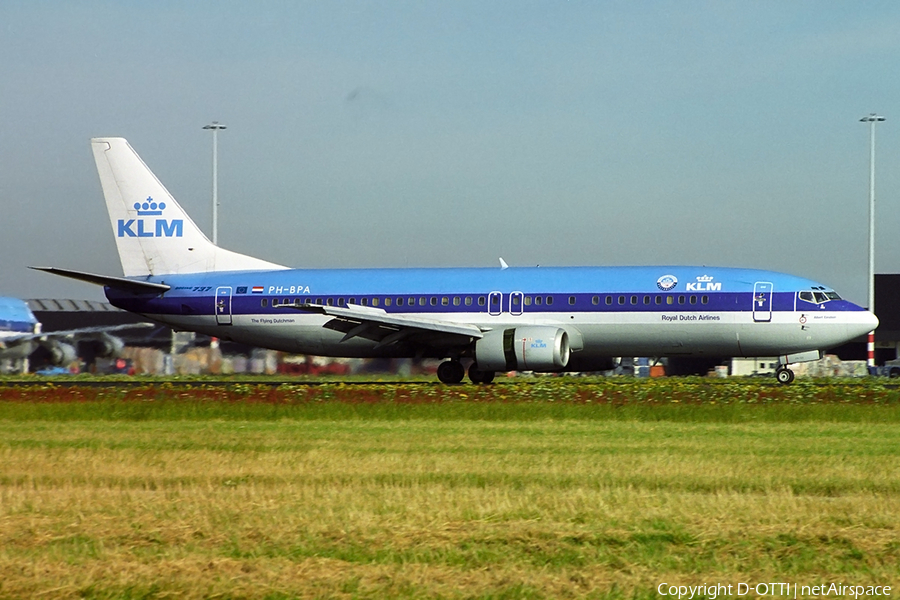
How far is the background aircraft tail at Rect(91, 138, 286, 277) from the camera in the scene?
38875 millimetres

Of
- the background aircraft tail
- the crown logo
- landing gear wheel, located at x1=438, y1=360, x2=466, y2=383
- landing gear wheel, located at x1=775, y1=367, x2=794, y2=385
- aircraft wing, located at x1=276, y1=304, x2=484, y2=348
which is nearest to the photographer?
aircraft wing, located at x1=276, y1=304, x2=484, y2=348

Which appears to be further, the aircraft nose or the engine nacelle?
the aircraft nose

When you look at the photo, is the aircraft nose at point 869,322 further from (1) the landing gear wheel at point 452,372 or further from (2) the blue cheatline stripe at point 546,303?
(1) the landing gear wheel at point 452,372

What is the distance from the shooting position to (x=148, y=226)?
39281 millimetres

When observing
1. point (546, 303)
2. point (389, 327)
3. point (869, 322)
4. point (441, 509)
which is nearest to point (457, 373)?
point (389, 327)

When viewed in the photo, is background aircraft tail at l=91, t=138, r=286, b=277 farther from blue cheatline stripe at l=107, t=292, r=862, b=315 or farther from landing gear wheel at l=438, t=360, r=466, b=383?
landing gear wheel at l=438, t=360, r=466, b=383

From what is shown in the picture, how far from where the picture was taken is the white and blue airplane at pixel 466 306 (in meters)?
33.3

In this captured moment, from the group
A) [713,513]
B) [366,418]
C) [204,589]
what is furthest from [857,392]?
[204,589]

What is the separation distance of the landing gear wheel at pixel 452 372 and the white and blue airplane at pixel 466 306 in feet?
0.15

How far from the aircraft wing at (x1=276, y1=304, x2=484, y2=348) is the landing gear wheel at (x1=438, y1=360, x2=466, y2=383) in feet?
3.70

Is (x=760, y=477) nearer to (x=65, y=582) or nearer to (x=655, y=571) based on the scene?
(x=655, y=571)

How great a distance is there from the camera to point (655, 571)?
28.3ft

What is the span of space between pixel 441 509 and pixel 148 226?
3043 cm

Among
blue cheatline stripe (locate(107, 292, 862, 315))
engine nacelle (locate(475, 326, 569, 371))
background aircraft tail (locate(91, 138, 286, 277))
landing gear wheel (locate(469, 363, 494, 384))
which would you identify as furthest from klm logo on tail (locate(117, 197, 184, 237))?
engine nacelle (locate(475, 326, 569, 371))
